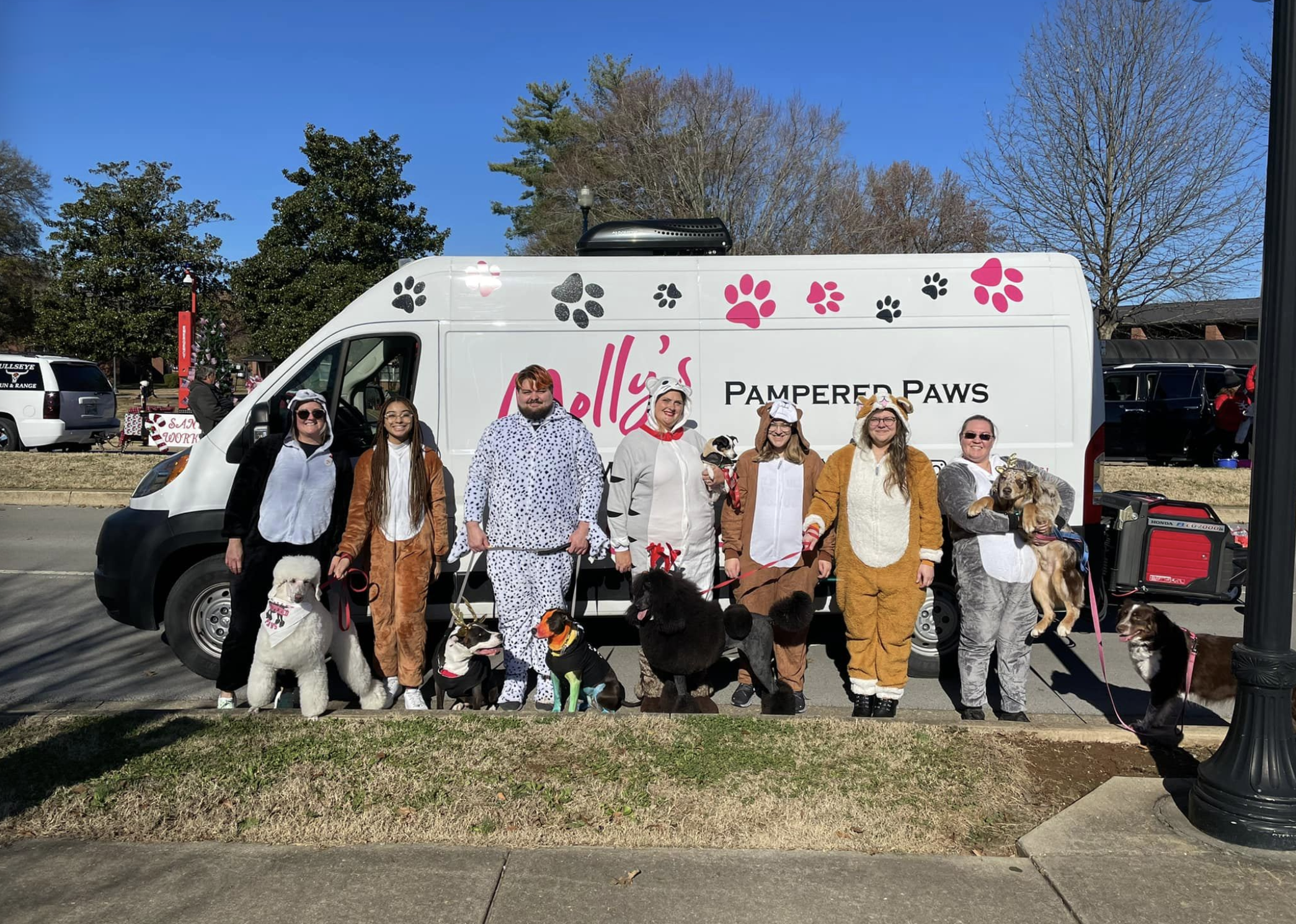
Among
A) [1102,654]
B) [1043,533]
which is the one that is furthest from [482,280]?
[1102,654]

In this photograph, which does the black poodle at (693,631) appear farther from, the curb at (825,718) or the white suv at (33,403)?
the white suv at (33,403)

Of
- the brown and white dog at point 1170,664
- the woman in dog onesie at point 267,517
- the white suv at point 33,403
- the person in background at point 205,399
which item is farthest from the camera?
the white suv at point 33,403

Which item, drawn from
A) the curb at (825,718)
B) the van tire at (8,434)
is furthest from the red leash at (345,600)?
the van tire at (8,434)

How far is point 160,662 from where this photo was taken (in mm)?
6656

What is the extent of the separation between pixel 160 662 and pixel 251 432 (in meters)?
1.81

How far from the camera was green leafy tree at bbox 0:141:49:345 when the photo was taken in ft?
126

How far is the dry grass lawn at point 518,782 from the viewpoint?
3924mm

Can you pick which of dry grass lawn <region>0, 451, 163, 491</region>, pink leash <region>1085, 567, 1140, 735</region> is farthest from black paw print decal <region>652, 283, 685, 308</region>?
dry grass lawn <region>0, 451, 163, 491</region>

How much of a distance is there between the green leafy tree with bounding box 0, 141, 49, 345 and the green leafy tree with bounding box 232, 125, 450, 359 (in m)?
→ 12.5

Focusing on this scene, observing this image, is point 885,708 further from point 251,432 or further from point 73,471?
point 73,471

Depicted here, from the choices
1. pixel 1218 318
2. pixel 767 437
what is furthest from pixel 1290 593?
pixel 1218 318

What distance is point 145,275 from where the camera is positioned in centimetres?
3409

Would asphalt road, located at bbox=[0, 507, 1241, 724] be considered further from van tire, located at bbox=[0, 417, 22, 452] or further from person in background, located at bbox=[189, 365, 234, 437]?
van tire, located at bbox=[0, 417, 22, 452]

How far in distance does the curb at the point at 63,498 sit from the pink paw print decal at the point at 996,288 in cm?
1152
